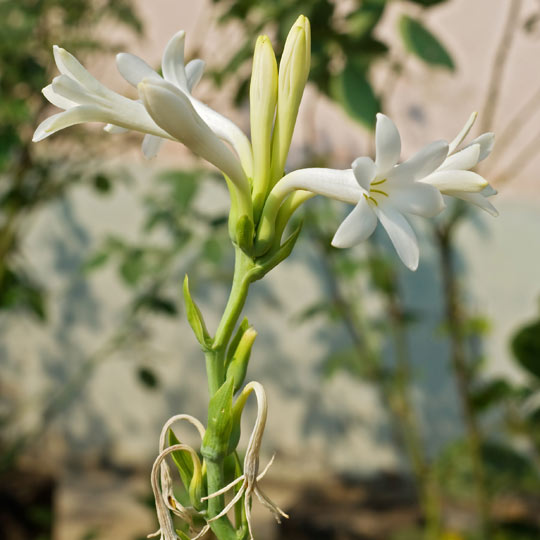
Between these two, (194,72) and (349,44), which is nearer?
(194,72)

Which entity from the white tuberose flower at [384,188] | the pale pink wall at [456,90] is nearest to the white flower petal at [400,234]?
the white tuberose flower at [384,188]

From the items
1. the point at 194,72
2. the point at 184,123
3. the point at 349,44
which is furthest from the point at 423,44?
the point at 184,123

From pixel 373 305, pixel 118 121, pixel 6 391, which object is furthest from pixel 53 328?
pixel 118 121

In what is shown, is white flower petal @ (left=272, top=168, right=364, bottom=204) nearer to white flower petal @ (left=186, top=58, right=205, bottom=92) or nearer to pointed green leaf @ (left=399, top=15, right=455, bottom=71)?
white flower petal @ (left=186, top=58, right=205, bottom=92)

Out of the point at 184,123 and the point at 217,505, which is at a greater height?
the point at 184,123

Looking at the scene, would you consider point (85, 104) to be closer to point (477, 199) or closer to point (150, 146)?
point (150, 146)

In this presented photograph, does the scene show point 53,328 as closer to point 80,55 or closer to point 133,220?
point 133,220

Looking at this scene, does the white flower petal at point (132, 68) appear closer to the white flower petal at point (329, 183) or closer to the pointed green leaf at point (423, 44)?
the white flower petal at point (329, 183)
